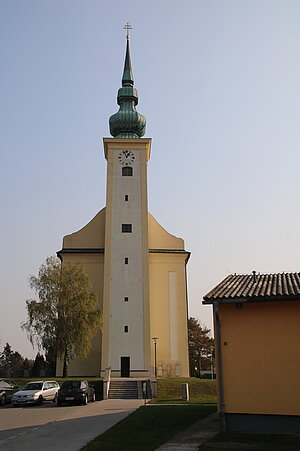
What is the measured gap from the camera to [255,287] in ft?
48.0

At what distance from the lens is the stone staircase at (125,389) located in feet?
94.7

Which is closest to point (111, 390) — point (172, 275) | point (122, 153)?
point (172, 275)

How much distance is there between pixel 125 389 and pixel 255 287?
1810 cm

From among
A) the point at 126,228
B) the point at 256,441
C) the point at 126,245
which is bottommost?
the point at 256,441

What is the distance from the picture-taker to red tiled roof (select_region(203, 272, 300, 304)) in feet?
44.3

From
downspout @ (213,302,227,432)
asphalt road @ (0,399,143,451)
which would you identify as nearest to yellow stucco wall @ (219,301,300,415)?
downspout @ (213,302,227,432)

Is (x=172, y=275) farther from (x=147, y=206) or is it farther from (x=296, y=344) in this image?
(x=296, y=344)

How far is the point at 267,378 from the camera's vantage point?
13.4 m

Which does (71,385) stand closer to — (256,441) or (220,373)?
(220,373)

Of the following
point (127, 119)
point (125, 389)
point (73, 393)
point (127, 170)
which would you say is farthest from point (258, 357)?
point (127, 119)

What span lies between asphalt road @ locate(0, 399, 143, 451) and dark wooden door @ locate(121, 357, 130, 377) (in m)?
15.0

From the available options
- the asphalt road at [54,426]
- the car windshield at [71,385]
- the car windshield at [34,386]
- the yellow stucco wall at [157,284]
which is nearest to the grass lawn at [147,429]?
the asphalt road at [54,426]

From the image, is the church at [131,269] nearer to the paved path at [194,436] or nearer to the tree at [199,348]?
the paved path at [194,436]

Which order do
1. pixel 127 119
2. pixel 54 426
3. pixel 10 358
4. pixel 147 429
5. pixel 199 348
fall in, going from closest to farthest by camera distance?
pixel 147 429
pixel 54 426
pixel 127 119
pixel 199 348
pixel 10 358
